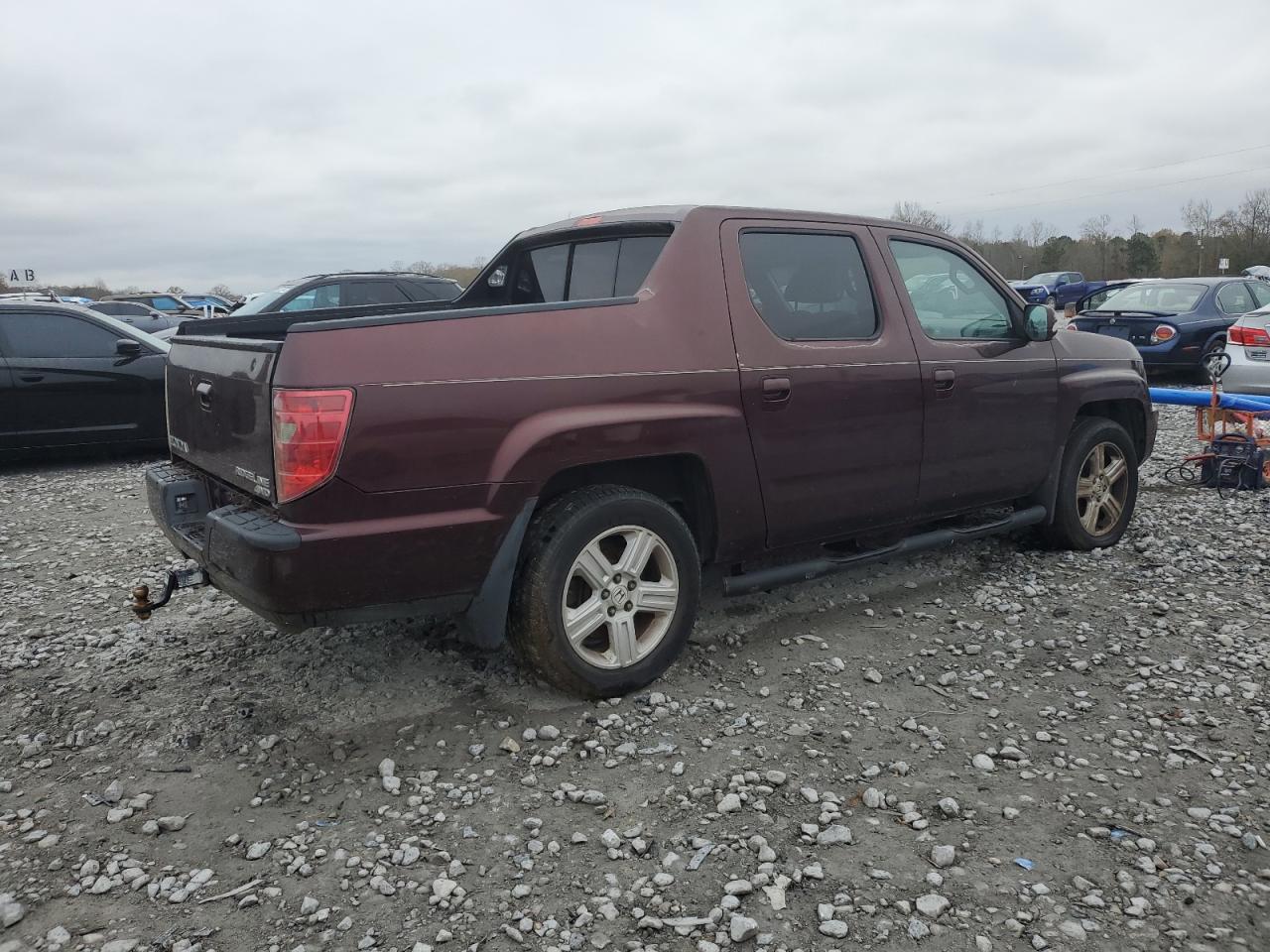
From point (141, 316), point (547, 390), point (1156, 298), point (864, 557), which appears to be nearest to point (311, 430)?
point (547, 390)

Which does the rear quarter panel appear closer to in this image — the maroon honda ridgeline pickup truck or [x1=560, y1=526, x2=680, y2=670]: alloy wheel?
the maroon honda ridgeline pickup truck

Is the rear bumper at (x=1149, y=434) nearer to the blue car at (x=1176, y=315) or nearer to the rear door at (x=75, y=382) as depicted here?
the blue car at (x=1176, y=315)

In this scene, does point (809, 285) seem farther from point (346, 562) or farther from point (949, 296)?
point (346, 562)

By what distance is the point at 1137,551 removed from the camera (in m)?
5.62

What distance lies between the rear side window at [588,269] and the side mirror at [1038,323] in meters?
2.25

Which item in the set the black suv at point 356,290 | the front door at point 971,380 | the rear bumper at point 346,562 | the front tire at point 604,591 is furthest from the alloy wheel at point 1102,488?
the black suv at point 356,290

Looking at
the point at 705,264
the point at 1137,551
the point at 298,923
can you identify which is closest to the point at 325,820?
the point at 298,923

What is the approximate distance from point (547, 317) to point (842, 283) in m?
1.64

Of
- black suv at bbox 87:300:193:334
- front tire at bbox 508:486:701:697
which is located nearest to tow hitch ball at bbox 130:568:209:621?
front tire at bbox 508:486:701:697

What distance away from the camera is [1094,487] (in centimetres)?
559

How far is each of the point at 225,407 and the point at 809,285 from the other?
2.49 meters

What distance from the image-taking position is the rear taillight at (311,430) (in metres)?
3.01

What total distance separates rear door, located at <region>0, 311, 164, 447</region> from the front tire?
22.8 feet

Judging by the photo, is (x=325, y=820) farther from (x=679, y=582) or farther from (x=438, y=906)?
(x=679, y=582)
